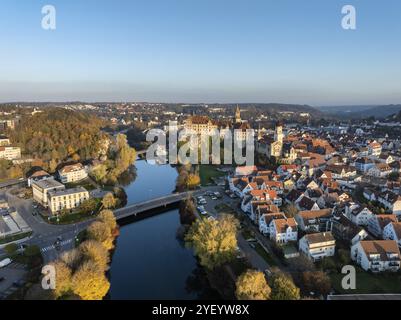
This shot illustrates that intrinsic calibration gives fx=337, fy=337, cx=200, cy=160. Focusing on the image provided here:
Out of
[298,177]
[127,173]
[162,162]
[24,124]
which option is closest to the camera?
[298,177]

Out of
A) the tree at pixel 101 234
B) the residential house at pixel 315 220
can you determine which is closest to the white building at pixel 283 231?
the residential house at pixel 315 220

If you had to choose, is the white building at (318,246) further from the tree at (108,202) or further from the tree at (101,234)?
the tree at (108,202)

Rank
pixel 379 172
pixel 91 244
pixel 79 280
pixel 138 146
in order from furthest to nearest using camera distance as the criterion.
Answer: pixel 138 146
pixel 379 172
pixel 91 244
pixel 79 280

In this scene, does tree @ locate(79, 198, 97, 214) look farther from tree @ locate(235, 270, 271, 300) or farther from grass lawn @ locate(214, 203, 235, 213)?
tree @ locate(235, 270, 271, 300)

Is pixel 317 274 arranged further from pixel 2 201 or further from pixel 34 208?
pixel 2 201
